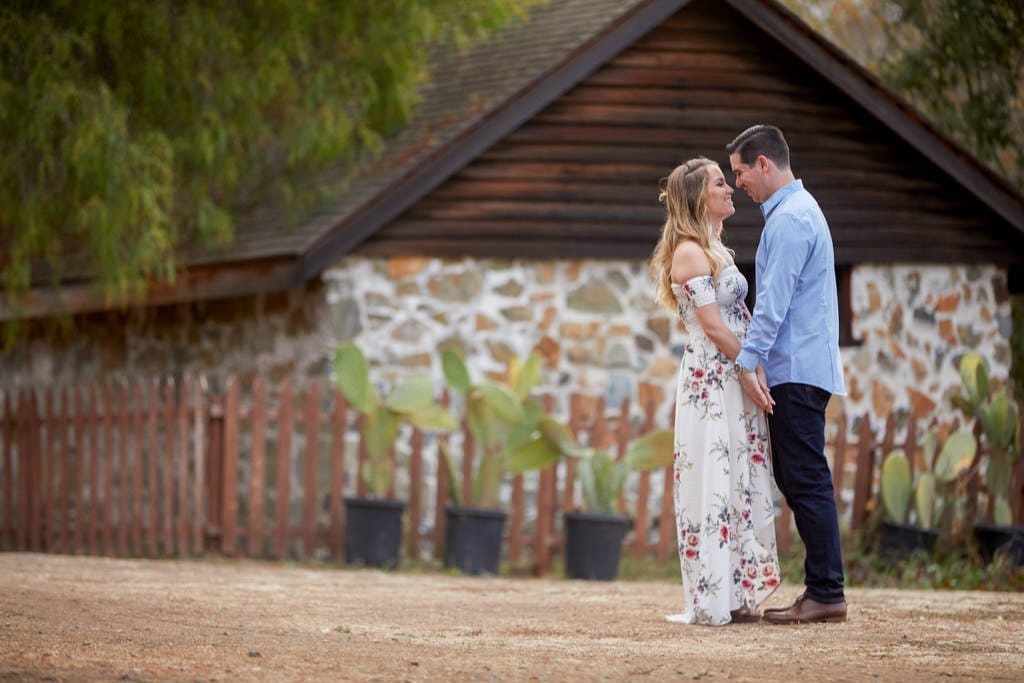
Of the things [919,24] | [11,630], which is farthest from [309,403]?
[919,24]

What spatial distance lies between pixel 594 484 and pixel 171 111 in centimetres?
431

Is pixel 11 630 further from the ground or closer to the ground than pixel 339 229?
closer to the ground

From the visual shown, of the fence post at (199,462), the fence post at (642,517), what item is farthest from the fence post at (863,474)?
the fence post at (199,462)

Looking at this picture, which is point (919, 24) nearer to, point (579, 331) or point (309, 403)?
point (579, 331)

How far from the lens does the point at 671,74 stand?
12234mm

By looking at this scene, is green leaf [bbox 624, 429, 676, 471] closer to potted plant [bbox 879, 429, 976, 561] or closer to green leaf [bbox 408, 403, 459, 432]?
Result: green leaf [bbox 408, 403, 459, 432]

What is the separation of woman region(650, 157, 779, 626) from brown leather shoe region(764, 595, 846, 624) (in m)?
0.12

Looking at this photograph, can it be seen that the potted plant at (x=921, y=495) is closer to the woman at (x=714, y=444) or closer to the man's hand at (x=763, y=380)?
the woman at (x=714, y=444)

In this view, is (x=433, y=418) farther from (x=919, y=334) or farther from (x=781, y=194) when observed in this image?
(x=919, y=334)

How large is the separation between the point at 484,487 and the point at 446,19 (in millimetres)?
4854

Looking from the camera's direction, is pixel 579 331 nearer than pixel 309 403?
No

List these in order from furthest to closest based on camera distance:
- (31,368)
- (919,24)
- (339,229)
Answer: (919,24)
(31,368)
(339,229)

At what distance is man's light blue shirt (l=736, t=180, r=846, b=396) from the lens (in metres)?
5.70

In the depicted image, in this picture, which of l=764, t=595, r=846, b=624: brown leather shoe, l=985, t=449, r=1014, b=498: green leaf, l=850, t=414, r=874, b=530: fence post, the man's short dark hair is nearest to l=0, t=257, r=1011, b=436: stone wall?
l=850, t=414, r=874, b=530: fence post
